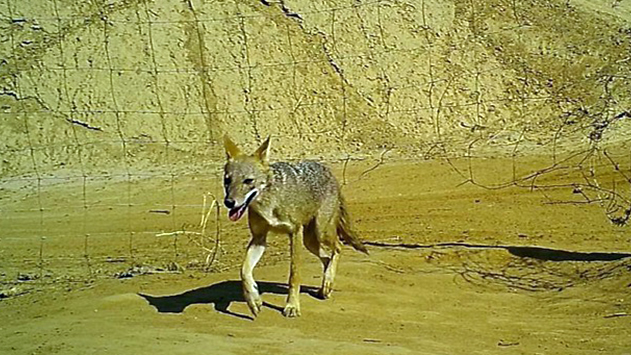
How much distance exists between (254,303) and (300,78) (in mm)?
14343

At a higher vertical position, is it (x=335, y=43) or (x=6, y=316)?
(x=335, y=43)

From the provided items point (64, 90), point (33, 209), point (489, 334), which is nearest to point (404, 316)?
point (489, 334)

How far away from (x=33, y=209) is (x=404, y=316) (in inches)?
391

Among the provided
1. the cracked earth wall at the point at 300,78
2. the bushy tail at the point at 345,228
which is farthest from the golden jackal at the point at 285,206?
the cracked earth wall at the point at 300,78

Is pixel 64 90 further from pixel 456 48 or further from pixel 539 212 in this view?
pixel 539 212

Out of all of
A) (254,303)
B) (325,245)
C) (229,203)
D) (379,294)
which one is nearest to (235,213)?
(229,203)

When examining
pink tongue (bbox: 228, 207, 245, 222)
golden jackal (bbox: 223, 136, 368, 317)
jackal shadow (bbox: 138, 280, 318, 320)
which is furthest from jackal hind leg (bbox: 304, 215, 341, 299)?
pink tongue (bbox: 228, 207, 245, 222)

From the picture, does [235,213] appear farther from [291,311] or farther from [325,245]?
[325,245]

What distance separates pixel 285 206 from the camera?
789 cm

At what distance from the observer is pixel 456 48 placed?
22547 mm

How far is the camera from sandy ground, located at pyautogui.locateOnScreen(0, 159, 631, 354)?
6973 mm

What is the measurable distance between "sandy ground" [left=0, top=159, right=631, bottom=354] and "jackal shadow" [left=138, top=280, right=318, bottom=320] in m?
0.02

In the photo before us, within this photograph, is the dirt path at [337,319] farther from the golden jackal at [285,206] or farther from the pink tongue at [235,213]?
the pink tongue at [235,213]

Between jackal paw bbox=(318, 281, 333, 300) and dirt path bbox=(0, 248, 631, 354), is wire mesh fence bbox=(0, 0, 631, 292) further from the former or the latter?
jackal paw bbox=(318, 281, 333, 300)
